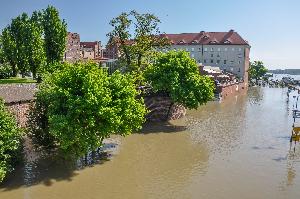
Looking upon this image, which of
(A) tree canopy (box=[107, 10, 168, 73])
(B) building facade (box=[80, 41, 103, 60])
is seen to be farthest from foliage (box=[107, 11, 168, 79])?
(B) building facade (box=[80, 41, 103, 60])

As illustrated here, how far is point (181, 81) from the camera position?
45219mm

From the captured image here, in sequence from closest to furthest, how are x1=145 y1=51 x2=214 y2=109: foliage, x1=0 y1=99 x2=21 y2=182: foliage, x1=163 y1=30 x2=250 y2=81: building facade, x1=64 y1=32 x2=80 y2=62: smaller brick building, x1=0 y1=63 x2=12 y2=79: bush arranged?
x1=0 y1=99 x2=21 y2=182: foliage < x1=145 y1=51 x2=214 y2=109: foliage < x1=0 y1=63 x2=12 y2=79: bush < x1=64 y1=32 x2=80 y2=62: smaller brick building < x1=163 y1=30 x2=250 y2=81: building facade

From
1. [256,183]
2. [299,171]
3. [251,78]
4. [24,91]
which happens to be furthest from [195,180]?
[251,78]

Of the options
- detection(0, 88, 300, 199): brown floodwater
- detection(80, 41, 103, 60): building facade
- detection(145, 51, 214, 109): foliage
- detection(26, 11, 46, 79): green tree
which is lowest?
detection(0, 88, 300, 199): brown floodwater

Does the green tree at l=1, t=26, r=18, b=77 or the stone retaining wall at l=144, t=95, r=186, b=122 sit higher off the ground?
the green tree at l=1, t=26, r=18, b=77

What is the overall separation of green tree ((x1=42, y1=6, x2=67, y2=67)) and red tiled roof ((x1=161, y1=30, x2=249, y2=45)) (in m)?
66.3

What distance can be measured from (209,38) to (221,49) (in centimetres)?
663

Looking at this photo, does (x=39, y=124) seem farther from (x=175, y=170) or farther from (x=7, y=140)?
(x=175, y=170)

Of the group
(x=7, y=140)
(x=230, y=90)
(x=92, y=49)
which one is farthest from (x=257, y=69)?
(x=7, y=140)

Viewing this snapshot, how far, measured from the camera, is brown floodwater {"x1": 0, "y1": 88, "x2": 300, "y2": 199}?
2533 cm

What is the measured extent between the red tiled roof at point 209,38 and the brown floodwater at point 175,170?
7911cm

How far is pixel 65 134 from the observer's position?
87.0 ft

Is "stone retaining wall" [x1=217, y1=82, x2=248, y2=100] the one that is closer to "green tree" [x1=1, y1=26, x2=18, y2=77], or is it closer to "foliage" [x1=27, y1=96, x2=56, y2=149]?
"green tree" [x1=1, y1=26, x2=18, y2=77]

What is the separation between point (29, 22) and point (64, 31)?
26.2 feet
